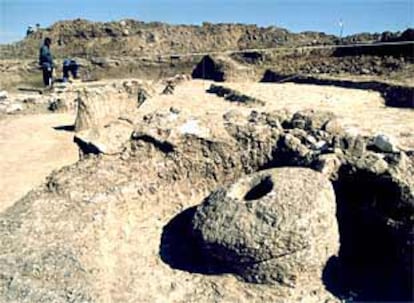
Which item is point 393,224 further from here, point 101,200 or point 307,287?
point 101,200

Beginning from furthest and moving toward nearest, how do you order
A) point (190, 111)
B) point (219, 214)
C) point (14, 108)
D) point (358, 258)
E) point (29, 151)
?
point (14, 108) → point (29, 151) → point (190, 111) → point (358, 258) → point (219, 214)

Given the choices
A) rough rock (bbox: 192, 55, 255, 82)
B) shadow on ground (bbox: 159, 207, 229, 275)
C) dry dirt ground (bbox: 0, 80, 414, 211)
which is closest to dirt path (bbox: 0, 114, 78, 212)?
dry dirt ground (bbox: 0, 80, 414, 211)

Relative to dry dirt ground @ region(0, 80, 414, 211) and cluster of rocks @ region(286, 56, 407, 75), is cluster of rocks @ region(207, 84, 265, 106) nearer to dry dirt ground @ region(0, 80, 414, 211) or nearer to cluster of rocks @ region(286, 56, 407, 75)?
dry dirt ground @ region(0, 80, 414, 211)

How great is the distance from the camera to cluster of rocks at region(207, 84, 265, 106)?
43.0ft

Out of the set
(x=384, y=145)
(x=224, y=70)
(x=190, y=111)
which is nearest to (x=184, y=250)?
(x=384, y=145)

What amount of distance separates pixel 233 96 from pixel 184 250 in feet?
27.3

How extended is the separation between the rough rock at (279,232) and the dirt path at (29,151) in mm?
4073

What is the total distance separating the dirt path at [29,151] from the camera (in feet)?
31.9

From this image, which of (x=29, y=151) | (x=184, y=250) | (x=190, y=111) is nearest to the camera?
(x=184, y=250)

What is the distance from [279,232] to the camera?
5.38 metres

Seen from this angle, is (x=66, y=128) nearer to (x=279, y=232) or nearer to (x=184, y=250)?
(x=184, y=250)

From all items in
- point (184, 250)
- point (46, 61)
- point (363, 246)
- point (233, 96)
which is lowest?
point (184, 250)

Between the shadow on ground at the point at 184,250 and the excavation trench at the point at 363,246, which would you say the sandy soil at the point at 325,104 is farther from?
the shadow on ground at the point at 184,250

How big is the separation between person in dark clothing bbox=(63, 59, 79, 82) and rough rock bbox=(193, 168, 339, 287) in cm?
1645
